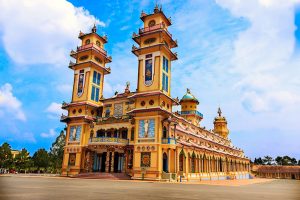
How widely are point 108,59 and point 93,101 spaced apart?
29.0 feet

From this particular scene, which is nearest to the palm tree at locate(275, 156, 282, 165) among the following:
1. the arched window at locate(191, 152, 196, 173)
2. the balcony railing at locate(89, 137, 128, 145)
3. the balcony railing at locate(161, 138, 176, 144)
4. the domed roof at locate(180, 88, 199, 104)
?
the domed roof at locate(180, 88, 199, 104)

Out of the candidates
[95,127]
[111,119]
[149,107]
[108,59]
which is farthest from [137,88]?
[108,59]

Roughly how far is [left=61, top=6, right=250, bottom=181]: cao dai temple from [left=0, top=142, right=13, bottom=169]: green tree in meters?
20.4

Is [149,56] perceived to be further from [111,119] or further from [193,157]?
[193,157]

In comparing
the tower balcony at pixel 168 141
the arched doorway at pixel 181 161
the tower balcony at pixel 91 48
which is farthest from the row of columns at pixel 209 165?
the tower balcony at pixel 91 48

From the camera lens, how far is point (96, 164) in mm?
40375

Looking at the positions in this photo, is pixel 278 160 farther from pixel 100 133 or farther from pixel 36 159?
pixel 100 133

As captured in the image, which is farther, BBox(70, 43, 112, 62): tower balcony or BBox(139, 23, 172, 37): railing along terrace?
BBox(70, 43, 112, 62): tower balcony

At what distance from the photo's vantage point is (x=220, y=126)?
249 feet

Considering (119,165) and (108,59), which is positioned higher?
(108,59)

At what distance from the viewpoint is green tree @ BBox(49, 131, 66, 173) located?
6305 cm

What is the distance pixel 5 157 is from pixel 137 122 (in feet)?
116

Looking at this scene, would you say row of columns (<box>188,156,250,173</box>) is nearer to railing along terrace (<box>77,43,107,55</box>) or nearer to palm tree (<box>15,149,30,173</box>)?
railing along terrace (<box>77,43,107,55</box>)

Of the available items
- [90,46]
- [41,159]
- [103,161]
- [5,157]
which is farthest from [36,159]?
[90,46]
